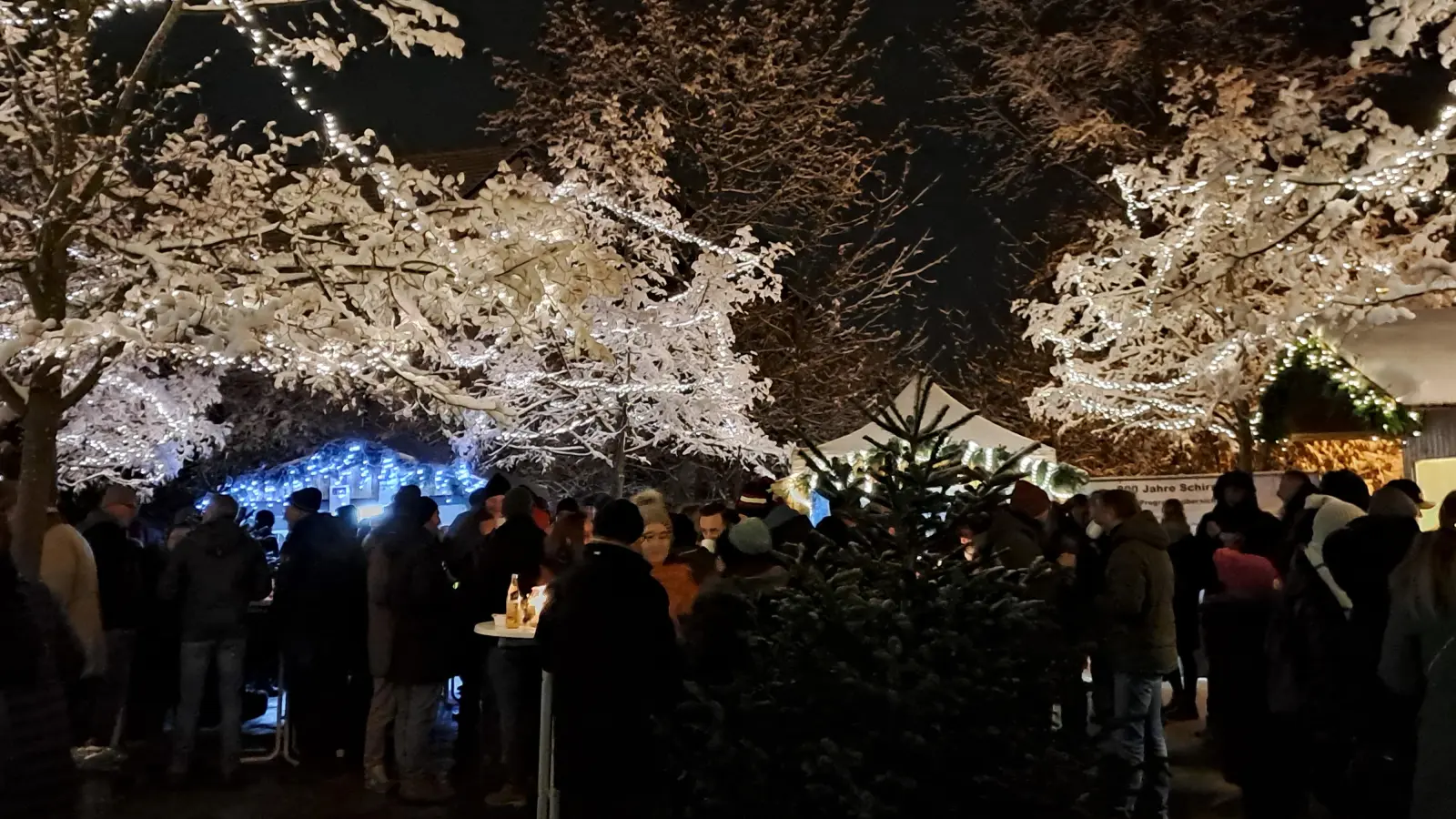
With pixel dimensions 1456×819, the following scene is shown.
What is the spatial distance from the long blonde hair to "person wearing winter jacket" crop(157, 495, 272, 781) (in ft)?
22.7

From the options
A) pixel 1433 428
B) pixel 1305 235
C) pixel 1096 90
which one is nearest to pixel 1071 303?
pixel 1096 90

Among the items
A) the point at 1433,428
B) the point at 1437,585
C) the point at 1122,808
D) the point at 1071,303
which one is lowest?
the point at 1122,808

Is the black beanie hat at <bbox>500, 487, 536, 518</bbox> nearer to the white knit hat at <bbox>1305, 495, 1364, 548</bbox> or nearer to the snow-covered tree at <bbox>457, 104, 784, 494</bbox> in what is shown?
the white knit hat at <bbox>1305, 495, 1364, 548</bbox>

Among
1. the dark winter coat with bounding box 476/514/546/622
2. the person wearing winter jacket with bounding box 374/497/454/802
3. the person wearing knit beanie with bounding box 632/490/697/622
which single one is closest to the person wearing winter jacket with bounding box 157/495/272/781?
the person wearing winter jacket with bounding box 374/497/454/802

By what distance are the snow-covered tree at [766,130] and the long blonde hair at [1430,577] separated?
1500cm

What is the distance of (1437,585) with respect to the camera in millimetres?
5031

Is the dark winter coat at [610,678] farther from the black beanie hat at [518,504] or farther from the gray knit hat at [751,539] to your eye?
the black beanie hat at [518,504]

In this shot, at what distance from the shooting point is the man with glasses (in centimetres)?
852

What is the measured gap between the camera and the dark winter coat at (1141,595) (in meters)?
7.02

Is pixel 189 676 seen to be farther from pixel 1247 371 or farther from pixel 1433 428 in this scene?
pixel 1247 371

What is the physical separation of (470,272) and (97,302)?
2610 mm

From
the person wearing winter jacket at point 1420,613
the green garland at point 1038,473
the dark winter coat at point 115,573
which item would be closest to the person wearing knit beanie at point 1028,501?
the green garland at point 1038,473

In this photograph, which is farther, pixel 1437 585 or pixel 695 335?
pixel 695 335

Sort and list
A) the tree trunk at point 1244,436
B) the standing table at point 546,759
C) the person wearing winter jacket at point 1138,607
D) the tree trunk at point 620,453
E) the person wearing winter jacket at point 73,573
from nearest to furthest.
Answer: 1. the standing table at point 546,759
2. the person wearing winter jacket at point 1138,607
3. the person wearing winter jacket at point 73,573
4. the tree trunk at point 1244,436
5. the tree trunk at point 620,453
